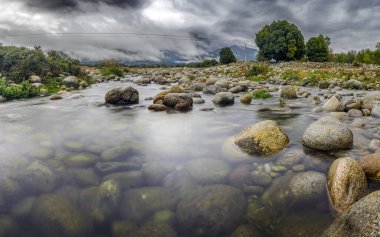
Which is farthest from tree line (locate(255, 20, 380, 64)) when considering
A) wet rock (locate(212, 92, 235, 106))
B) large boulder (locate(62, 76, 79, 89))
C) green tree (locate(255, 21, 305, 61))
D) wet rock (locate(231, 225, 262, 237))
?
wet rock (locate(231, 225, 262, 237))

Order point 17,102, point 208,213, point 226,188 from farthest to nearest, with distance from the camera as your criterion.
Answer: point 17,102
point 226,188
point 208,213

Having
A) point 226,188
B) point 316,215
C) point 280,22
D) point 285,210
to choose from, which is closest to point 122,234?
point 226,188

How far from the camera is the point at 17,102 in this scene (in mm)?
18234

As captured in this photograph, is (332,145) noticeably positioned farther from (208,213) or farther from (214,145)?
(208,213)

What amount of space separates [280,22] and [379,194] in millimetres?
74015

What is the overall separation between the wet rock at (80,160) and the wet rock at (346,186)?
5322 millimetres

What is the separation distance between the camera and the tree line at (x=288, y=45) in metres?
Result: 67.2

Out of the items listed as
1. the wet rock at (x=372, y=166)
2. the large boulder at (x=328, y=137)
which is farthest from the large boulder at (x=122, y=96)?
the wet rock at (x=372, y=166)

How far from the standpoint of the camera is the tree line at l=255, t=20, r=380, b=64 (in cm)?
6719

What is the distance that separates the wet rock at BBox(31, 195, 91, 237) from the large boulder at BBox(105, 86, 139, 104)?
41.0 ft

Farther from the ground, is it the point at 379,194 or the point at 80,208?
the point at 379,194

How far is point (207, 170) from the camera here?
6844 mm

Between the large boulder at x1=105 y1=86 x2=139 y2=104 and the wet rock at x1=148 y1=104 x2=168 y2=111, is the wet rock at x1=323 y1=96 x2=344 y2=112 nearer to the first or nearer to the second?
the wet rock at x1=148 y1=104 x2=168 y2=111

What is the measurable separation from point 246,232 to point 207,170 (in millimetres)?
2141
